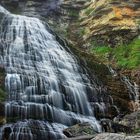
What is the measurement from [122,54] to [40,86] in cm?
996

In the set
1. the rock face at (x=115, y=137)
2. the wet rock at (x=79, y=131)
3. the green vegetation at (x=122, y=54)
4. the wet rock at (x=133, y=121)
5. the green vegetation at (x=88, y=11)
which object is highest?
the green vegetation at (x=88, y=11)

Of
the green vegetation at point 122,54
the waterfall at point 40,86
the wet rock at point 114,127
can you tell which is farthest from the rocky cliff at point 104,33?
the wet rock at point 114,127

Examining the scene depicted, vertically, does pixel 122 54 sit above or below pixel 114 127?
above

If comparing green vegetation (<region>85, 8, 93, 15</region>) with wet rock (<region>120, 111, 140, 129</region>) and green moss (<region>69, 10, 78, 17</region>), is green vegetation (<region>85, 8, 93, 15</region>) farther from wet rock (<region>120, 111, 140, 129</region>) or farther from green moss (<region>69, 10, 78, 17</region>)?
wet rock (<region>120, 111, 140, 129</region>)

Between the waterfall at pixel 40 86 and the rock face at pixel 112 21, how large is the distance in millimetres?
4965

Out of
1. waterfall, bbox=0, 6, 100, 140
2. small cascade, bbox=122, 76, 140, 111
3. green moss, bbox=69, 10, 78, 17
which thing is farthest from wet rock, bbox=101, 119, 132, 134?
green moss, bbox=69, 10, 78, 17

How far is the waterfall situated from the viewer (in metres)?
18.0

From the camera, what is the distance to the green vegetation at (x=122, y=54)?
2753 cm

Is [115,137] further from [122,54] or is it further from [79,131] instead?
[122,54]

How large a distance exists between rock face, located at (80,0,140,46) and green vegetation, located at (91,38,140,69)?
83cm

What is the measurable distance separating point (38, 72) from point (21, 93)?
297 centimetres

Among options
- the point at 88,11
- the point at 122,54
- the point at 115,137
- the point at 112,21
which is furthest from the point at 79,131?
the point at 88,11

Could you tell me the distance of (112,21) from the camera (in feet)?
107

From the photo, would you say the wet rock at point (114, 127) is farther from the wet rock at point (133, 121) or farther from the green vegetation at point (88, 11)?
the green vegetation at point (88, 11)
